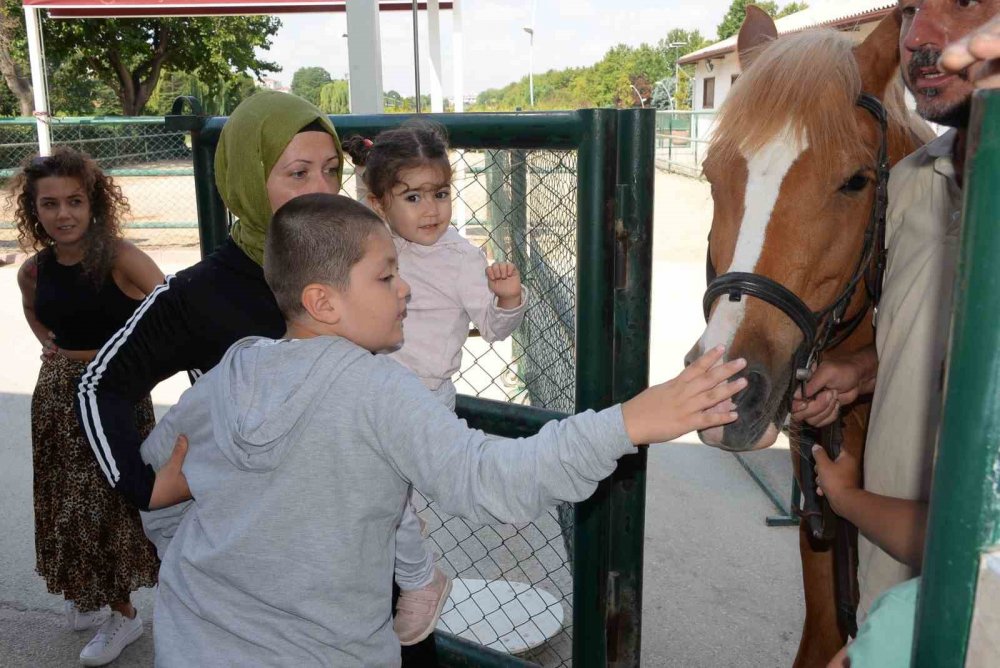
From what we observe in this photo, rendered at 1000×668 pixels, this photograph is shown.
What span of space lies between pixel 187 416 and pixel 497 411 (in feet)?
2.73

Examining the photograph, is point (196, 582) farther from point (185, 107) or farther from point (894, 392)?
point (185, 107)

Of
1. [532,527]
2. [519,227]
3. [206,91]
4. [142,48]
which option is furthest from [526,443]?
[206,91]

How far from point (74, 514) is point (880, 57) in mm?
3184

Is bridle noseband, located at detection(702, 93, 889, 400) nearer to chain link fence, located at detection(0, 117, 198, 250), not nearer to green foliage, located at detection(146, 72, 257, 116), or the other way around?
chain link fence, located at detection(0, 117, 198, 250)

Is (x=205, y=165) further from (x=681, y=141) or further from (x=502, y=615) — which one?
(x=681, y=141)

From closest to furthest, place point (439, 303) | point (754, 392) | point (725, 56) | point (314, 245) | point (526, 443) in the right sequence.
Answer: point (526, 443) → point (314, 245) → point (754, 392) → point (439, 303) → point (725, 56)

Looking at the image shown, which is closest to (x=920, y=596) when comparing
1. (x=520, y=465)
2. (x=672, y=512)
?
(x=520, y=465)

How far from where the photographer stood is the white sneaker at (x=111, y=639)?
3.27 m

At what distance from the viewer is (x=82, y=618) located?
352 centimetres

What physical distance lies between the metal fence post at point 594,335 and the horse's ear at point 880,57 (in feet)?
2.33

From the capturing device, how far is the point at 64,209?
3.31 metres

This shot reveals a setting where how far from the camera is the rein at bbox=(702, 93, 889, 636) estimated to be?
1.86m

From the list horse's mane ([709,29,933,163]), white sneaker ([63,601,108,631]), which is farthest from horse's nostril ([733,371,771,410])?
white sneaker ([63,601,108,631])

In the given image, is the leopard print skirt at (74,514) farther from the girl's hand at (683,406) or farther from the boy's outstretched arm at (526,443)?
the girl's hand at (683,406)
